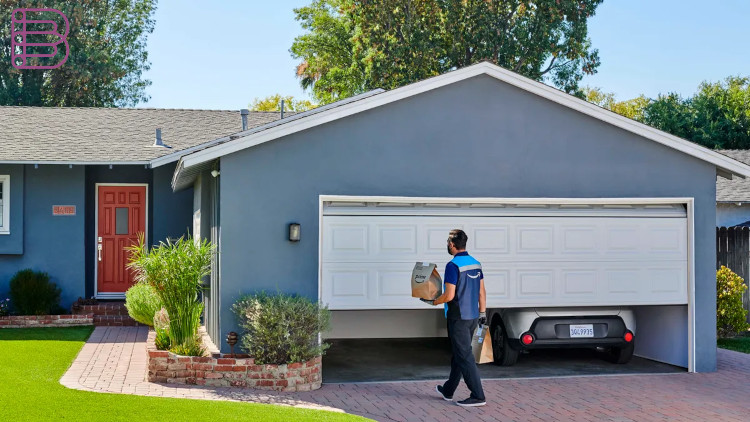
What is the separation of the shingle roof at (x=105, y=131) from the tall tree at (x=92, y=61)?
13.0 metres

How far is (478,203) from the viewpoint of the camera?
11078 millimetres

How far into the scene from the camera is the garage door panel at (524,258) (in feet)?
35.2

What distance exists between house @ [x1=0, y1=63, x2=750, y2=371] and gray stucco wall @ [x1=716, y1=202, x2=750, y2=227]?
7.57m

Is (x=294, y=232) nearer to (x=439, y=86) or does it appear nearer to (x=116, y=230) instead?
(x=439, y=86)

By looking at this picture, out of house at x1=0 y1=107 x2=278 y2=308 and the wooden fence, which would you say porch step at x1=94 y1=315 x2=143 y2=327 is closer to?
house at x1=0 y1=107 x2=278 y2=308

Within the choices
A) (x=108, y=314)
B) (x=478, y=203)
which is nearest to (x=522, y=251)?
(x=478, y=203)

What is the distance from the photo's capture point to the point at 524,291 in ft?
36.7

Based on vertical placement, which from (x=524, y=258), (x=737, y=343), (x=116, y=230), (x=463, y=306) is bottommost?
(x=737, y=343)

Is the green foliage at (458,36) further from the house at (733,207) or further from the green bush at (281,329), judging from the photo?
the green bush at (281,329)

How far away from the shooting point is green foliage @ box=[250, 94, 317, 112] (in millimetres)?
45062

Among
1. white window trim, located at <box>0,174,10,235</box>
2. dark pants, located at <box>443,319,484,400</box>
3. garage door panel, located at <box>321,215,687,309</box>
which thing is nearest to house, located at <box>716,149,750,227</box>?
garage door panel, located at <box>321,215,687,309</box>

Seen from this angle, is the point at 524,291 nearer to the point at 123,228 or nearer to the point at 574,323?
the point at 574,323

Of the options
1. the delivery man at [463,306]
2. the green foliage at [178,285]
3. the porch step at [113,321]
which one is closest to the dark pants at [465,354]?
the delivery man at [463,306]

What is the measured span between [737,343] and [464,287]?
754cm
